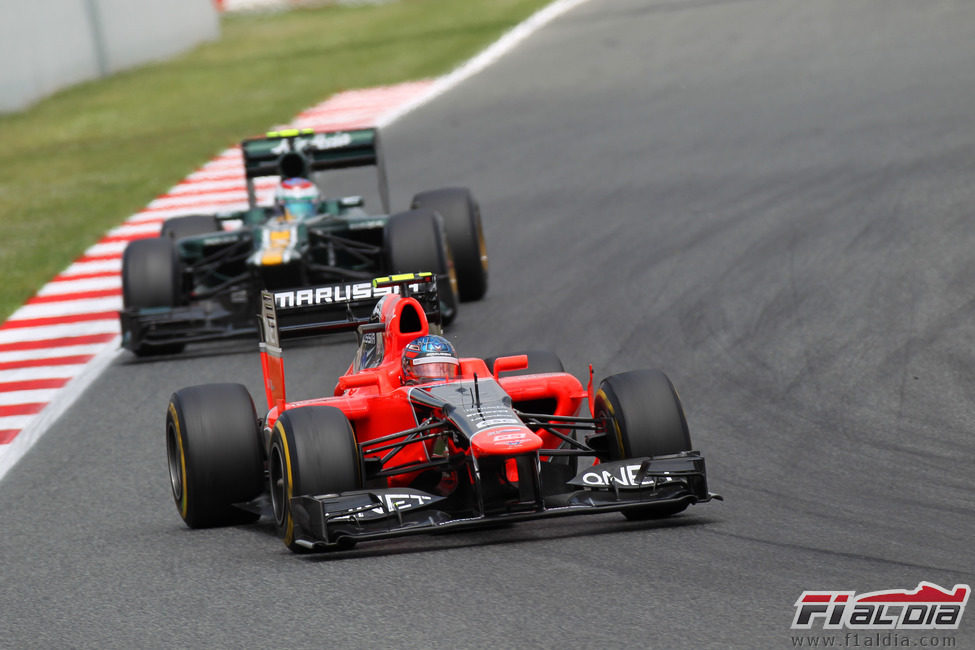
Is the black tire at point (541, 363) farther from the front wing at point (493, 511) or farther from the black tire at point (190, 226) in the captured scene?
the black tire at point (190, 226)

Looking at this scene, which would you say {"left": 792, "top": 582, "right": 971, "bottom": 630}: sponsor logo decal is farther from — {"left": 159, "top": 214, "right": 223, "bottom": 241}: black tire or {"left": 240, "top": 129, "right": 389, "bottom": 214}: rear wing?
{"left": 159, "top": 214, "right": 223, "bottom": 241}: black tire

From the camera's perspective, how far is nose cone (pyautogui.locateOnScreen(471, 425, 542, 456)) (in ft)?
23.3

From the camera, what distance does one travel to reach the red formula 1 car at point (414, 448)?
7246 millimetres

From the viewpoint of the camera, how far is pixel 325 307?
9148 millimetres

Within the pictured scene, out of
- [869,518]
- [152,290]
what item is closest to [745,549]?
[869,518]

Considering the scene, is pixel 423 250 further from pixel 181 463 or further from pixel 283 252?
pixel 181 463

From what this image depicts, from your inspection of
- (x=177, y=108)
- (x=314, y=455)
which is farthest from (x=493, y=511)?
(x=177, y=108)

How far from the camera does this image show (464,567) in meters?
7.03

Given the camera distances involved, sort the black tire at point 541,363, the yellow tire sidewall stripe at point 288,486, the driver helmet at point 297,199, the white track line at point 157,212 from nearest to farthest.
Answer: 1. the yellow tire sidewall stripe at point 288,486
2. the black tire at point 541,363
3. the white track line at point 157,212
4. the driver helmet at point 297,199

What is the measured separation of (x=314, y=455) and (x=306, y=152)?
712 cm

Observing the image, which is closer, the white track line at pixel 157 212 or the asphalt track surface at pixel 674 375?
the asphalt track surface at pixel 674 375

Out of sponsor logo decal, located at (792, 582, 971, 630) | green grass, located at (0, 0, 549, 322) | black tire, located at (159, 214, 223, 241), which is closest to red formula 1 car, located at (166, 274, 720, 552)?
sponsor logo decal, located at (792, 582, 971, 630)

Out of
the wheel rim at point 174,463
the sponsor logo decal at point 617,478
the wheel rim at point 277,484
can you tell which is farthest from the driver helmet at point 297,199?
the sponsor logo decal at point 617,478

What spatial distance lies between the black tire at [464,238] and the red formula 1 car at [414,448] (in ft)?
16.7
